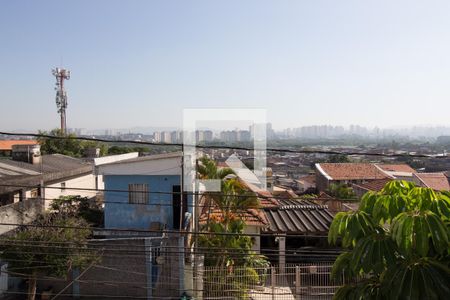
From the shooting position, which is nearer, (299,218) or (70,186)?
(299,218)

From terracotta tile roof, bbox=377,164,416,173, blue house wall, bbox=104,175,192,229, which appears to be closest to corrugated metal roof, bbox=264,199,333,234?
blue house wall, bbox=104,175,192,229

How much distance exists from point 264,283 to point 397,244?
7.06m

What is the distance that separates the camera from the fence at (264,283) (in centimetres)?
832

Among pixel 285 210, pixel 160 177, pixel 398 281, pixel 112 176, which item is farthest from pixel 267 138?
pixel 398 281

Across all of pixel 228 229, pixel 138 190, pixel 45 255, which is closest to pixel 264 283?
pixel 228 229

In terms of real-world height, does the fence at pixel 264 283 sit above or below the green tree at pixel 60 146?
below

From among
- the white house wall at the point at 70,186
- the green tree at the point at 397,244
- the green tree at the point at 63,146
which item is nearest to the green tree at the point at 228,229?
the green tree at the point at 397,244

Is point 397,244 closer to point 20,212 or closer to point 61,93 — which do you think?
point 20,212

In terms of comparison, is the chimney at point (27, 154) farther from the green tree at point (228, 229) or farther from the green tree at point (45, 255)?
the green tree at point (228, 229)

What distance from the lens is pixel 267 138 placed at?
9195 millimetres

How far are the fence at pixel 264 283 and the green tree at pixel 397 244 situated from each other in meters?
5.44

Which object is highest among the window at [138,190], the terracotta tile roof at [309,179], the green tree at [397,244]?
the green tree at [397,244]

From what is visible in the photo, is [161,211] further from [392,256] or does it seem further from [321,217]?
[392,256]

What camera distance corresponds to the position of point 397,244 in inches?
103
